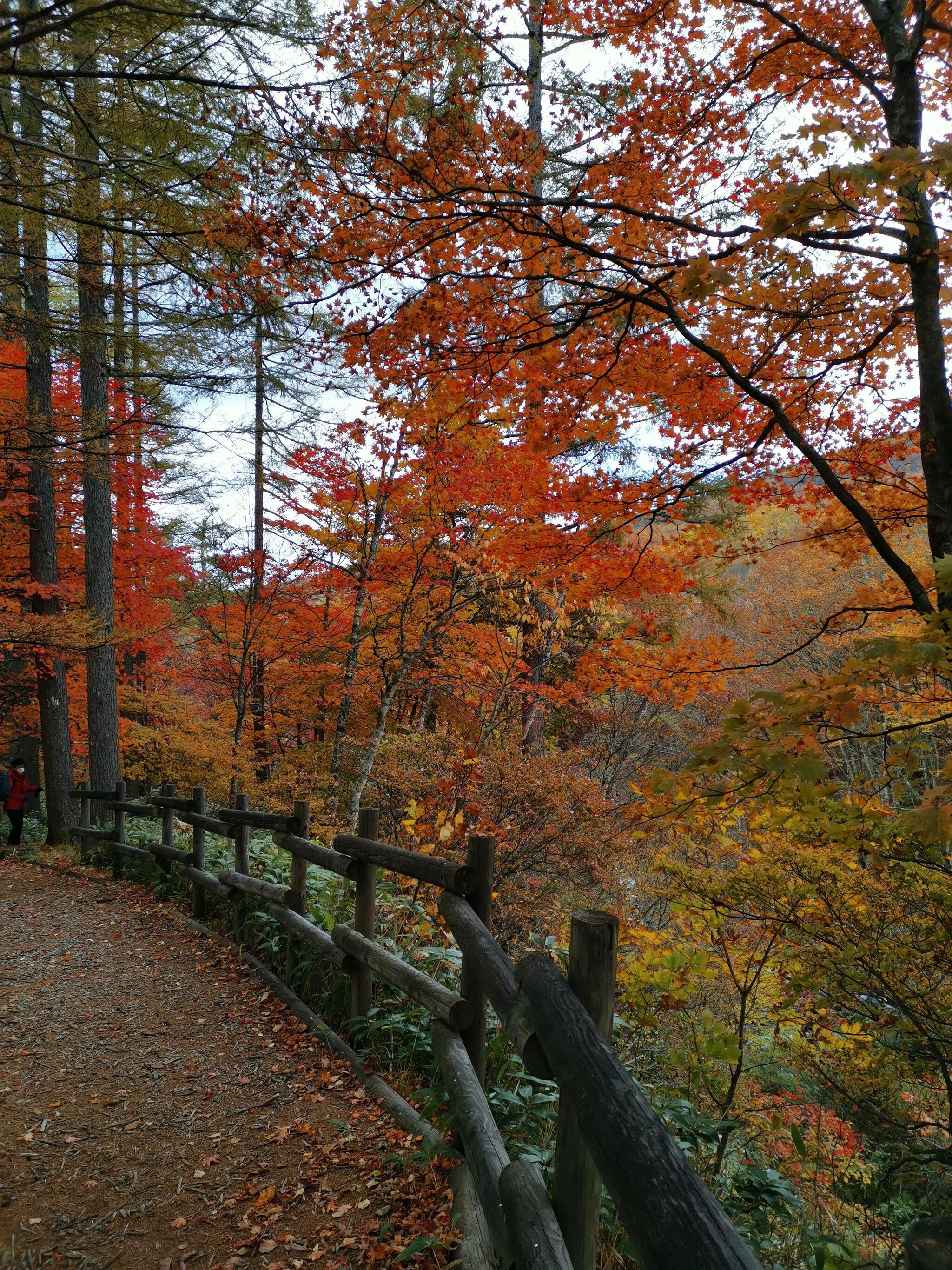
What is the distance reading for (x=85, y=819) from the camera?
11164 mm

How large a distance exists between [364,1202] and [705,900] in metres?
3.21

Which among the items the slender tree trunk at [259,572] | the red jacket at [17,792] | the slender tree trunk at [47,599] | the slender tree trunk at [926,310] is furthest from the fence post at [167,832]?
the slender tree trunk at [926,310]

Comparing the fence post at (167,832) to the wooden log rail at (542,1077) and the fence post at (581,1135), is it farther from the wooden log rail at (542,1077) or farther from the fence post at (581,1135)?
the fence post at (581,1135)

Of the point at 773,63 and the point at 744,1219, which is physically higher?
the point at 773,63

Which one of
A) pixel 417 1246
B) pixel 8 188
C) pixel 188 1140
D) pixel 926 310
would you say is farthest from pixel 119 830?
pixel 926 310

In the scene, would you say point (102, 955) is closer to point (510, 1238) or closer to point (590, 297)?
point (510, 1238)

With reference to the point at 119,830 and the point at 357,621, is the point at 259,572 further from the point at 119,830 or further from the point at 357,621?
the point at 119,830

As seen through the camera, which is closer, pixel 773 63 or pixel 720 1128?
pixel 720 1128

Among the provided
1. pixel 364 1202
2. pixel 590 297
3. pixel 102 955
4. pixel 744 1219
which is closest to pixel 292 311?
pixel 590 297

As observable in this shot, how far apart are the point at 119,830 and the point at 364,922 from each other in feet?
22.8

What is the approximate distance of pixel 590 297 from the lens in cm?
597

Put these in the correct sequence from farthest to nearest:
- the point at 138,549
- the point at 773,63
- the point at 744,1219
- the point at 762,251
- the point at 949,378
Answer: the point at 138,549 < the point at 773,63 < the point at 949,378 < the point at 762,251 < the point at 744,1219

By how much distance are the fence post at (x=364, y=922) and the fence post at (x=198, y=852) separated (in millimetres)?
3458

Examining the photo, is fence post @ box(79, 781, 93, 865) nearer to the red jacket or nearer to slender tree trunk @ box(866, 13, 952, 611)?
the red jacket
